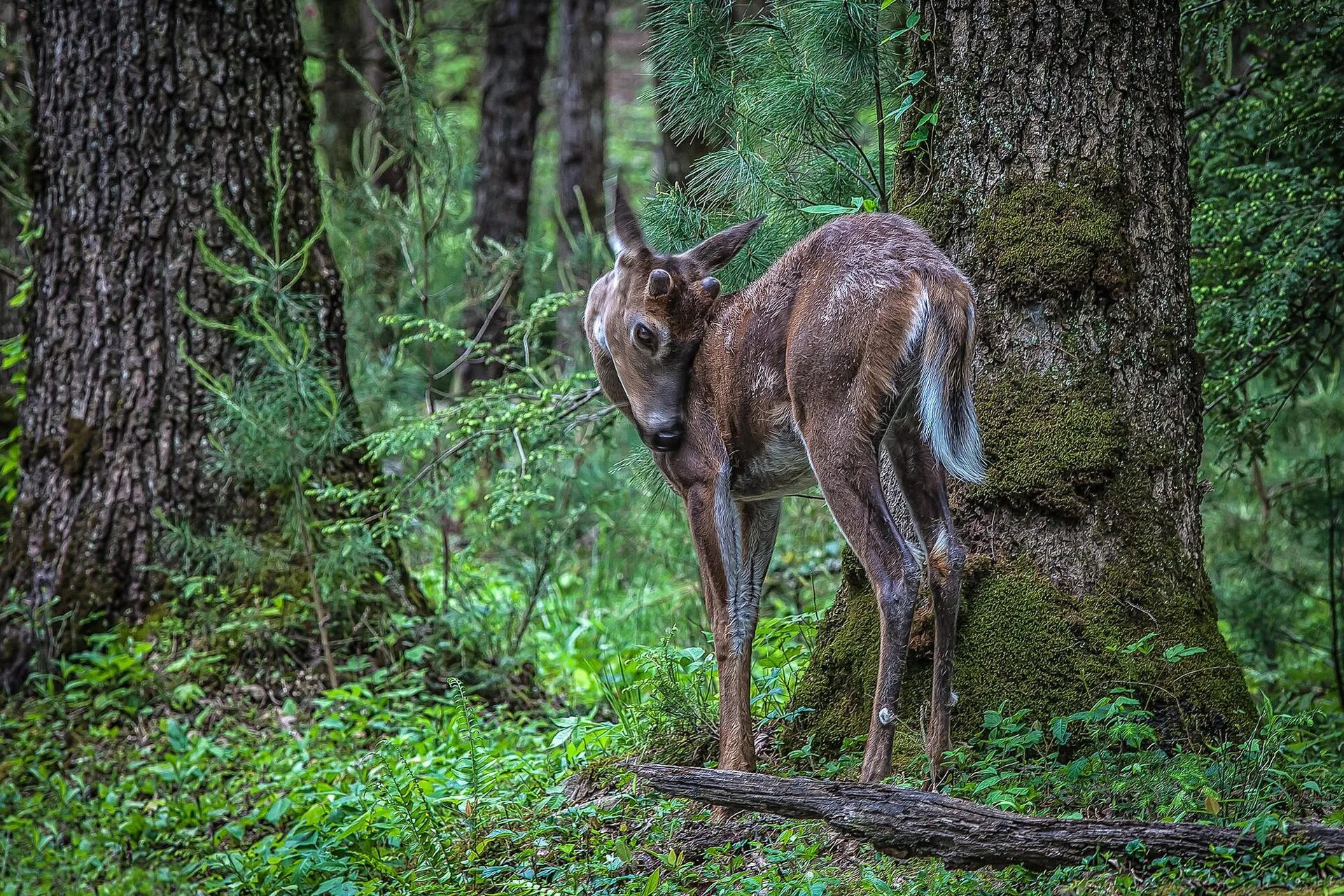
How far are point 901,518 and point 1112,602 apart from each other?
839 mm

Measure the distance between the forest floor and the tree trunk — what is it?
69 cm

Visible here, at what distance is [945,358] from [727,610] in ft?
4.00

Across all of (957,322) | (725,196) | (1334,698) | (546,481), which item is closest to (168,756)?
(546,481)

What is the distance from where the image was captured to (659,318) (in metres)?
4.33

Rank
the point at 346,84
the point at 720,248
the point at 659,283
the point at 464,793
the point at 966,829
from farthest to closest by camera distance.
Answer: the point at 346,84, the point at 464,793, the point at 720,248, the point at 659,283, the point at 966,829

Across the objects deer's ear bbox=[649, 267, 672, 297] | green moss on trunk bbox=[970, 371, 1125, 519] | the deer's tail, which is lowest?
green moss on trunk bbox=[970, 371, 1125, 519]

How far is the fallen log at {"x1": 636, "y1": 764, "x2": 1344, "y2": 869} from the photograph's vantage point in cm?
325

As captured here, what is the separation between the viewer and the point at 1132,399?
14.5 ft

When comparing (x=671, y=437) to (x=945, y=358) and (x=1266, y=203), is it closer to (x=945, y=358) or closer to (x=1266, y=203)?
(x=945, y=358)

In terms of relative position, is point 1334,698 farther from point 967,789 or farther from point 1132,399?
point 967,789

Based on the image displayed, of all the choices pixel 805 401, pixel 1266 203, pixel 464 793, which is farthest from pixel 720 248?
pixel 1266 203

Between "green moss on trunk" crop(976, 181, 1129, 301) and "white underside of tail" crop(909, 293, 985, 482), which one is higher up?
"green moss on trunk" crop(976, 181, 1129, 301)

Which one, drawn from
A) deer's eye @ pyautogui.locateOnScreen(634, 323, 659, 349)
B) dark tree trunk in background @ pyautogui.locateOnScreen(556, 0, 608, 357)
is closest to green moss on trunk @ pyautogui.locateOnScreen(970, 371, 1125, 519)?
deer's eye @ pyautogui.locateOnScreen(634, 323, 659, 349)

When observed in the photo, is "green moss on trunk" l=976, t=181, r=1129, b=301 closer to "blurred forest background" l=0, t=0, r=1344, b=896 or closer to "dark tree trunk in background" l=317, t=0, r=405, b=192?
"blurred forest background" l=0, t=0, r=1344, b=896
